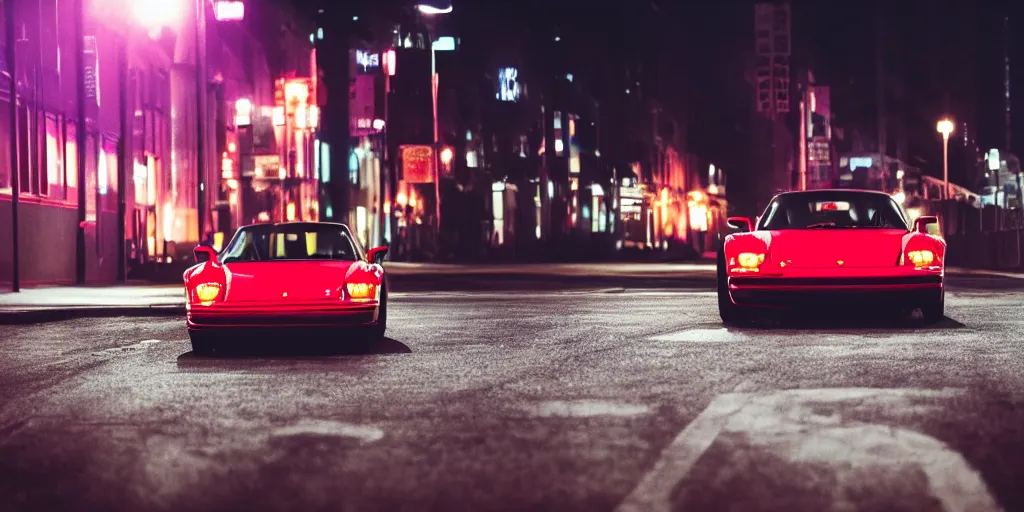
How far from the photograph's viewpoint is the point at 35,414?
30.1 ft

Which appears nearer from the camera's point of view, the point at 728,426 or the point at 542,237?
the point at 728,426

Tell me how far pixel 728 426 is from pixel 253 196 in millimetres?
49918

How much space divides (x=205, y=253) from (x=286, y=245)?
84 cm

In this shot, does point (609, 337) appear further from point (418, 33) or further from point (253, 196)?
point (418, 33)

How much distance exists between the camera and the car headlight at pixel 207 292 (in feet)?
43.1

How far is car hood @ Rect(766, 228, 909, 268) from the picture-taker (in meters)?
14.7

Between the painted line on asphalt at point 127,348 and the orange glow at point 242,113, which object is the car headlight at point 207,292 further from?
the orange glow at point 242,113

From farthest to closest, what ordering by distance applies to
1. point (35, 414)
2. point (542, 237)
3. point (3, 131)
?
point (542, 237) < point (3, 131) < point (35, 414)

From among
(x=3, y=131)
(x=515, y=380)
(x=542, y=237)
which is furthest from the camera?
(x=542, y=237)

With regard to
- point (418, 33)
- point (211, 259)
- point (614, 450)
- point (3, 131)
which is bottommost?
point (614, 450)

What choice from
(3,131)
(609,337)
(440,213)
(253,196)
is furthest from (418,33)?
(609,337)

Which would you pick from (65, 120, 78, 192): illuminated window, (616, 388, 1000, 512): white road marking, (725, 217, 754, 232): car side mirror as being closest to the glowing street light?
(65, 120, 78, 192): illuminated window

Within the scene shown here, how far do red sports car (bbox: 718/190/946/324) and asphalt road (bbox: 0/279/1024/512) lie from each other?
1.21ft

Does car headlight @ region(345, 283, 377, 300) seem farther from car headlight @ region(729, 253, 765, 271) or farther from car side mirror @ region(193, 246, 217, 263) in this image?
car headlight @ region(729, 253, 765, 271)
